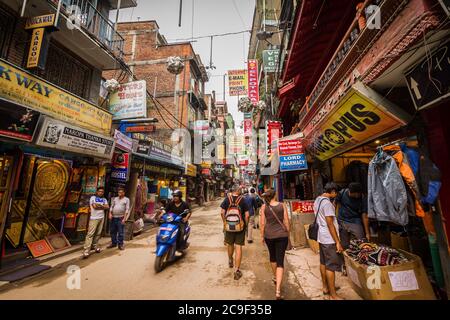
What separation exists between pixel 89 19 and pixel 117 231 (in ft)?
29.9

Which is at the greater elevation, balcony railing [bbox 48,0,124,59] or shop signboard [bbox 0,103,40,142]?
balcony railing [bbox 48,0,124,59]

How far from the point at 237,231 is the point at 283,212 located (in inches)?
52.3

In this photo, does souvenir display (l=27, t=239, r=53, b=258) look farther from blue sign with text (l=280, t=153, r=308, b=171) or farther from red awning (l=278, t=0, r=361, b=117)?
red awning (l=278, t=0, r=361, b=117)

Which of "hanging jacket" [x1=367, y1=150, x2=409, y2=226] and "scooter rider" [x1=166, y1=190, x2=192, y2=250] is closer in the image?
"hanging jacket" [x1=367, y1=150, x2=409, y2=226]

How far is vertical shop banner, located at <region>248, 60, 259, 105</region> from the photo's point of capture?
47.8 feet

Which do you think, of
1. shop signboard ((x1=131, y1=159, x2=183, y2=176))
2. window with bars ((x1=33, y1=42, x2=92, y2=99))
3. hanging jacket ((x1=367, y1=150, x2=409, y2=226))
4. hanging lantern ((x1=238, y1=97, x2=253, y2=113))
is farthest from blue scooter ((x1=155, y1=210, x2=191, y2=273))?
hanging lantern ((x1=238, y1=97, x2=253, y2=113))

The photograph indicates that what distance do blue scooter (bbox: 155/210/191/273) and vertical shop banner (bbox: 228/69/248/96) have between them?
39.3 feet

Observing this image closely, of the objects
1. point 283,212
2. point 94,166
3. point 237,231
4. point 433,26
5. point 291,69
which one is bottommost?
point 237,231

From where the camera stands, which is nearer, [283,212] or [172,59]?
[283,212]

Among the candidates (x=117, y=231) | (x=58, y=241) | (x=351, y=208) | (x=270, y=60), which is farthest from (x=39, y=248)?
(x=270, y=60)

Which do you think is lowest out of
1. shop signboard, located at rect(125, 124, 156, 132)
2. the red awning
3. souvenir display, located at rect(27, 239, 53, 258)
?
souvenir display, located at rect(27, 239, 53, 258)

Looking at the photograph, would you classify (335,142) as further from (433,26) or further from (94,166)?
(94,166)

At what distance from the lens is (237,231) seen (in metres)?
4.59
